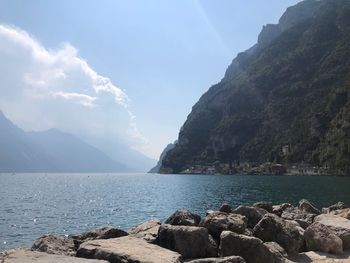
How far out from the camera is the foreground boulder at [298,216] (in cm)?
2898

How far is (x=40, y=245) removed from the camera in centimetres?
1839

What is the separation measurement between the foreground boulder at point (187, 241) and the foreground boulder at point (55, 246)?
160 inches

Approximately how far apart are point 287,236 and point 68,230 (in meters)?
36.4

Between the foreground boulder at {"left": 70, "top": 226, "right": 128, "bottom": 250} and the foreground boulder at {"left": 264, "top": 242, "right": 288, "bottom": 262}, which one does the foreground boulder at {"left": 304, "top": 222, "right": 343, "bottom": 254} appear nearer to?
the foreground boulder at {"left": 264, "top": 242, "right": 288, "bottom": 262}

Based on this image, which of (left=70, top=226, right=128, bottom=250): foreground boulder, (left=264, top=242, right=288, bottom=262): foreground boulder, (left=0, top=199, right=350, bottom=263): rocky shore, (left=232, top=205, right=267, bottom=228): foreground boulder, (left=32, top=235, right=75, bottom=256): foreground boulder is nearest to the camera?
(left=0, top=199, right=350, bottom=263): rocky shore

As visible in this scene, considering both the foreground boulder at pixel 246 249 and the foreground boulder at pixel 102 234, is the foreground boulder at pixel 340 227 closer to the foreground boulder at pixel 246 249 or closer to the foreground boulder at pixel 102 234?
the foreground boulder at pixel 246 249

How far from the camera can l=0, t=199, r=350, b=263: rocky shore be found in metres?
15.4

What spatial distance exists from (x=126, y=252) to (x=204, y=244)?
4712 mm

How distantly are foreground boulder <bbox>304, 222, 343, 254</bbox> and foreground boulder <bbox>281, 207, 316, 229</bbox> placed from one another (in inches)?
206

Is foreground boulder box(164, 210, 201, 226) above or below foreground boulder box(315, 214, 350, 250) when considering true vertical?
above

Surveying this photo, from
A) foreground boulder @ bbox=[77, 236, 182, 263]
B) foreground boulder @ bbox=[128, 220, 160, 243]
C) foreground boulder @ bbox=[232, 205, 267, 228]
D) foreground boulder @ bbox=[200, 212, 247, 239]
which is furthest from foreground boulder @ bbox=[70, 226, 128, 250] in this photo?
foreground boulder @ bbox=[232, 205, 267, 228]

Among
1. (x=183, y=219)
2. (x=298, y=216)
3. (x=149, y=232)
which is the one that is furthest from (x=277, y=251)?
(x=298, y=216)

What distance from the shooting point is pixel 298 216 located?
31.5m

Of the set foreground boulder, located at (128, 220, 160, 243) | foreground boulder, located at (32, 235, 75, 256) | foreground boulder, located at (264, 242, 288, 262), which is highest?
foreground boulder, located at (128, 220, 160, 243)
